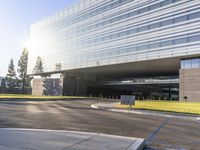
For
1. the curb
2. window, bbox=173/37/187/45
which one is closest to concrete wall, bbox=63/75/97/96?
window, bbox=173/37/187/45

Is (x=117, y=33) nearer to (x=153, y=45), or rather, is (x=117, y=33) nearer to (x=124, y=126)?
(x=153, y=45)

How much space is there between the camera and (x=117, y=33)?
61.8 meters

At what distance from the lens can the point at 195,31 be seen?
44.9 m

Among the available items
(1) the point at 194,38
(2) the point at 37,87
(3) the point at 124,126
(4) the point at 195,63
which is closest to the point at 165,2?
(1) the point at 194,38

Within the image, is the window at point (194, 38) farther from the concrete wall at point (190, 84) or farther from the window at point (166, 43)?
the concrete wall at point (190, 84)

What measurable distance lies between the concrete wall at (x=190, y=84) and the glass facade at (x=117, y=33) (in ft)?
12.9

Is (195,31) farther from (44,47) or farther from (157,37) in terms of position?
(44,47)

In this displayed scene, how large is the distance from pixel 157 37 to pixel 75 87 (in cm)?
3914

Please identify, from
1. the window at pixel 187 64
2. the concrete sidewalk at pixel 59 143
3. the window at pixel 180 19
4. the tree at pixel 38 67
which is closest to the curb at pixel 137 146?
the concrete sidewalk at pixel 59 143

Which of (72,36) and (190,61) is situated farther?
(72,36)

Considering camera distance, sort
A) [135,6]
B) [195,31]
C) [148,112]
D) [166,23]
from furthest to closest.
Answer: [135,6] → [166,23] → [195,31] → [148,112]

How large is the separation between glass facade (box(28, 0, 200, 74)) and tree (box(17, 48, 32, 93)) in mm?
3927

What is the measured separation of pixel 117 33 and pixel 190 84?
23157 mm

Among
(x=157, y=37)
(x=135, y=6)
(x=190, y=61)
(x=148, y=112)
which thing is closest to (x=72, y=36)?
(x=135, y=6)
